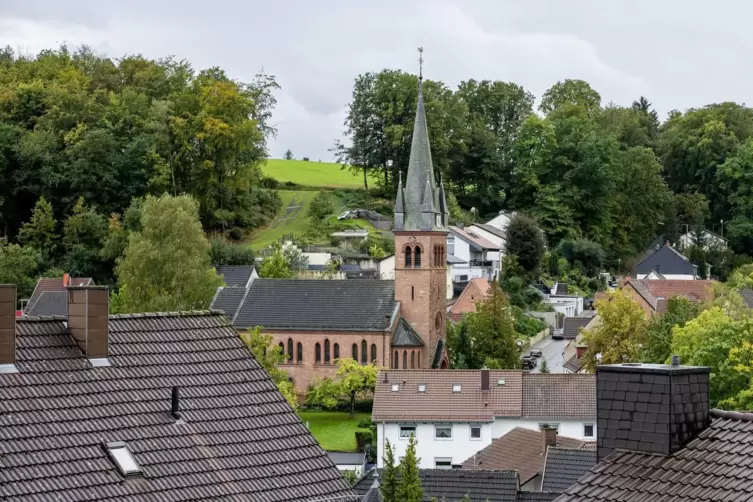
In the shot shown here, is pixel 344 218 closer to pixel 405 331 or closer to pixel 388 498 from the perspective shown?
pixel 405 331

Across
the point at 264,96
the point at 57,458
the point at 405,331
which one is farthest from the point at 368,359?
the point at 57,458

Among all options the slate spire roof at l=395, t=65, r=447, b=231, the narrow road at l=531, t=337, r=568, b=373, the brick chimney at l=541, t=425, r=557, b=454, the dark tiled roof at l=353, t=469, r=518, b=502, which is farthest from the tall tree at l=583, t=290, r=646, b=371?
the dark tiled roof at l=353, t=469, r=518, b=502

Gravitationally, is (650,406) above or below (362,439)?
above

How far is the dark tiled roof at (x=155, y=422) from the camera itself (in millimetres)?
14867

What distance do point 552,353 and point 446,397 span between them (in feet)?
74.7

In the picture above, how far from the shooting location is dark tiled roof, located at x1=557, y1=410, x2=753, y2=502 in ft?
39.0

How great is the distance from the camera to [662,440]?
41.4ft

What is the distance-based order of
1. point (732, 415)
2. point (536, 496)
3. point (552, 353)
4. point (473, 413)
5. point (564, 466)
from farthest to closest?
1. point (552, 353)
2. point (473, 413)
3. point (564, 466)
4. point (536, 496)
5. point (732, 415)

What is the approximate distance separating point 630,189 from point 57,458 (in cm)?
9677

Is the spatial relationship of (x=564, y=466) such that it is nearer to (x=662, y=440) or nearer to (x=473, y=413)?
(x=473, y=413)

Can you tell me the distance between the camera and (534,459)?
41.9m

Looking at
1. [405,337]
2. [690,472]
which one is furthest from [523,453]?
[690,472]

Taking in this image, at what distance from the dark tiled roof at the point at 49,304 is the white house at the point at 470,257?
27738mm

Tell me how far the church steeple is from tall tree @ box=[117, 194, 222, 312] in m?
9.59
